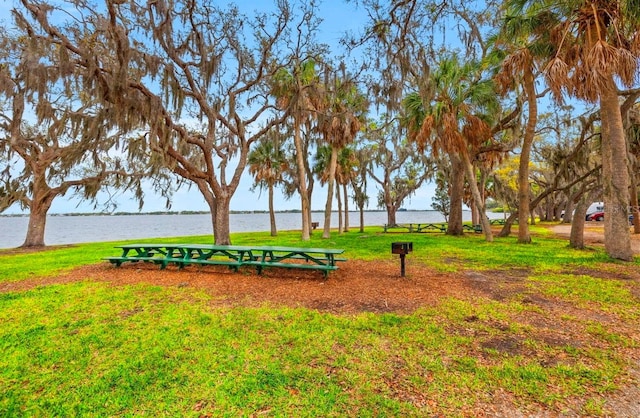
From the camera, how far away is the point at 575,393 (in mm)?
2281

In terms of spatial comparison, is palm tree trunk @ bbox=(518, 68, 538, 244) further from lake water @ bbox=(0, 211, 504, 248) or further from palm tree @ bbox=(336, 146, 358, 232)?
lake water @ bbox=(0, 211, 504, 248)

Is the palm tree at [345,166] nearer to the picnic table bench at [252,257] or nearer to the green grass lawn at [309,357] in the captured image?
the picnic table bench at [252,257]

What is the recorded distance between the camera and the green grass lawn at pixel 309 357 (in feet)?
7.32

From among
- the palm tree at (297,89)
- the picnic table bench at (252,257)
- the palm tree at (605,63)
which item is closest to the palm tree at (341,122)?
the palm tree at (297,89)

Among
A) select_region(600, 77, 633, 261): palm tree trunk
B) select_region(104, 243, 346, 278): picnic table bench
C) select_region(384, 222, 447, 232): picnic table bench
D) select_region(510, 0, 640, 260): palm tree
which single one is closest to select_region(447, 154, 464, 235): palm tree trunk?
select_region(384, 222, 447, 232): picnic table bench

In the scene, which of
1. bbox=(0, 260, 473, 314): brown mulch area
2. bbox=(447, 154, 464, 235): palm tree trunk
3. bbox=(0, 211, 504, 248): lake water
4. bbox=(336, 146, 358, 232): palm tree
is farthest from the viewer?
bbox=(0, 211, 504, 248): lake water

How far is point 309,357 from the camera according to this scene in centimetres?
288

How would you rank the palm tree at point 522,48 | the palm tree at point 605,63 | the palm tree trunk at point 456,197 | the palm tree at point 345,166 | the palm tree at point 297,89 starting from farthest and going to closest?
the palm tree at point 345,166, the palm tree trunk at point 456,197, the palm tree at point 297,89, the palm tree at point 522,48, the palm tree at point 605,63

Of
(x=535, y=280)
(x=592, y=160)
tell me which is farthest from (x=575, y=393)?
(x=592, y=160)

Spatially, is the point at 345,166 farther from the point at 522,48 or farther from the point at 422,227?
the point at 522,48

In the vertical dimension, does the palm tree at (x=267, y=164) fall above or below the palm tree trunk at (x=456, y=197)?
above

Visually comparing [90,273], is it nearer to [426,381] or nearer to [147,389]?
[147,389]

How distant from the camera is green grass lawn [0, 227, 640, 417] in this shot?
2232mm

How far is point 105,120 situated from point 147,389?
7.90 meters
